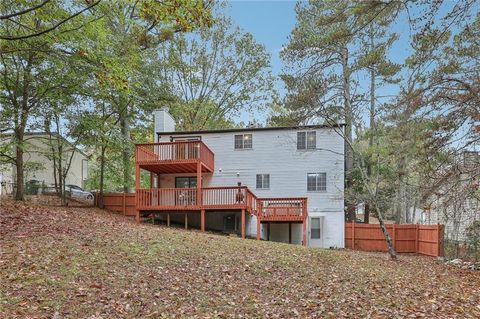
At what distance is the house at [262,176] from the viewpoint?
1739 centimetres

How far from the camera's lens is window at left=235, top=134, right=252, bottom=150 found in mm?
20047

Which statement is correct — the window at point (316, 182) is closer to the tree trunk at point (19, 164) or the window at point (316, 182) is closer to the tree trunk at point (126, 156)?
the tree trunk at point (126, 156)

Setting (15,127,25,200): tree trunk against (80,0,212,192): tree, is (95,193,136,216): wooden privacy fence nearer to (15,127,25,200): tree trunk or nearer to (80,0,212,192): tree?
(80,0,212,192): tree

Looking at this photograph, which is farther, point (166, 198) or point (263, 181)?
point (263, 181)

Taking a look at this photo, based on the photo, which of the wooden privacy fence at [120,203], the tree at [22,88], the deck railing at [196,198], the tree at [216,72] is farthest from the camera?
the tree at [216,72]

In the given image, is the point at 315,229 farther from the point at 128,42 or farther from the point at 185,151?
the point at 128,42

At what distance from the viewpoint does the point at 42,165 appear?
20109 mm

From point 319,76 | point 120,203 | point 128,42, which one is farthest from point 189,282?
point 128,42

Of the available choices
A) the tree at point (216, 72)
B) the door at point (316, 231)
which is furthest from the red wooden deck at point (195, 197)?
the tree at point (216, 72)

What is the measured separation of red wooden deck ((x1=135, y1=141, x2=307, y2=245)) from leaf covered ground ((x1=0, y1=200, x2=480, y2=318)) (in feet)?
17.9

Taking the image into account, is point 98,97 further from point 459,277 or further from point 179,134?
point 459,277

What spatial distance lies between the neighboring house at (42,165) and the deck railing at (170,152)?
475cm

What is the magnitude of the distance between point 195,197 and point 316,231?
6705 mm

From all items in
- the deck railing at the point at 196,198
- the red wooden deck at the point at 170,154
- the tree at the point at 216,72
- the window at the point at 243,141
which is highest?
the tree at the point at 216,72
